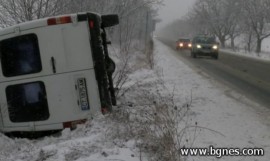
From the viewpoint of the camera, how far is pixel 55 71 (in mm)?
7551

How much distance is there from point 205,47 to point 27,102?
27.7 meters

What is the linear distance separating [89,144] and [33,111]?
6.01 feet

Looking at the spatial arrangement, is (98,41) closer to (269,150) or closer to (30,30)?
(30,30)

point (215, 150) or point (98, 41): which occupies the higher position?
point (98, 41)

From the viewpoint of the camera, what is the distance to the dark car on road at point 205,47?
3411 cm

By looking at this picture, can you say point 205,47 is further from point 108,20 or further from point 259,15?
point 108,20

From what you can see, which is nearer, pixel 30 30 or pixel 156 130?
pixel 156 130

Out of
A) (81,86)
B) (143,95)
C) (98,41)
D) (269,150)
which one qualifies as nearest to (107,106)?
(81,86)

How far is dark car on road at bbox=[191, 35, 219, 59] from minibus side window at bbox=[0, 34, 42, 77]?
90.1 feet

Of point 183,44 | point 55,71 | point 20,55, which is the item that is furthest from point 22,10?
point 183,44

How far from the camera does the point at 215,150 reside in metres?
6.50

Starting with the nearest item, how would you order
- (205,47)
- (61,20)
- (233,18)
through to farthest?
(61,20), (205,47), (233,18)

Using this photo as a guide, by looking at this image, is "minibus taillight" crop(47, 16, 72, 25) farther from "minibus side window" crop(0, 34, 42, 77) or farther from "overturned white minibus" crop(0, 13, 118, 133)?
"minibus side window" crop(0, 34, 42, 77)

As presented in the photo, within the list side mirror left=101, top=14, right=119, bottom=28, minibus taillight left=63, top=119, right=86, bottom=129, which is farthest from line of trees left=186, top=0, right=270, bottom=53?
minibus taillight left=63, top=119, right=86, bottom=129
